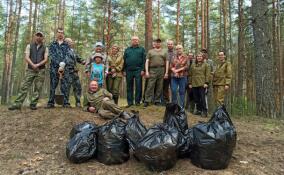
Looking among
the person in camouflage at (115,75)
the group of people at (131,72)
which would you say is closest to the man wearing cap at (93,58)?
the group of people at (131,72)

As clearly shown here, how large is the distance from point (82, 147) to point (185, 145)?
1.62 metres

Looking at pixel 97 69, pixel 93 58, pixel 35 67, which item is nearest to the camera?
pixel 35 67

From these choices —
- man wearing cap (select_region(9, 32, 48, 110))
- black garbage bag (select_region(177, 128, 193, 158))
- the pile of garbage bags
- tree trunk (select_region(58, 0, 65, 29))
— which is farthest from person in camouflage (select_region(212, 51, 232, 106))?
tree trunk (select_region(58, 0, 65, 29))

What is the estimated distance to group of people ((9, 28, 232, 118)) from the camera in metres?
7.03

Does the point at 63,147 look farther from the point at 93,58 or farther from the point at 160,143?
the point at 93,58

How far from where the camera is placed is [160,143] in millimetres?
4023

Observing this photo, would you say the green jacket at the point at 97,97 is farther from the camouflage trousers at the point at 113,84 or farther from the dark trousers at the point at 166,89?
the dark trousers at the point at 166,89

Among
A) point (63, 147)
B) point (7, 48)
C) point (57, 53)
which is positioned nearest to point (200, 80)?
point (57, 53)

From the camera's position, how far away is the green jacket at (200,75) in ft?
25.1

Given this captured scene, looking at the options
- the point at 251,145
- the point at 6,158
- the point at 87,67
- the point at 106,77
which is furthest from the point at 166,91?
the point at 6,158

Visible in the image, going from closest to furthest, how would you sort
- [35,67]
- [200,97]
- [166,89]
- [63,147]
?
[63,147] < [35,67] < [200,97] < [166,89]

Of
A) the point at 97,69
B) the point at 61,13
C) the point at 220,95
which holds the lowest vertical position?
the point at 220,95

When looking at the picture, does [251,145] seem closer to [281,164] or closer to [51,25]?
[281,164]

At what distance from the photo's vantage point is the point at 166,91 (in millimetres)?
8219
